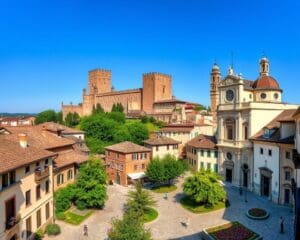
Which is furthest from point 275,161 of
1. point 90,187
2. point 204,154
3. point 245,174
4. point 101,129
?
point 101,129

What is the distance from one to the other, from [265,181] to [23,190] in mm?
31757

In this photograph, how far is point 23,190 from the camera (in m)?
24.0

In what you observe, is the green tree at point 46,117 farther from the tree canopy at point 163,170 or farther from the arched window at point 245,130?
the arched window at point 245,130

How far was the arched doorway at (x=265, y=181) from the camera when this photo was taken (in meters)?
38.2

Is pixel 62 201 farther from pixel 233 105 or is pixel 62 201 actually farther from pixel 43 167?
pixel 233 105

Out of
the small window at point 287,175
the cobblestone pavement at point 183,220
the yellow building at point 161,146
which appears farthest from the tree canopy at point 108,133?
the small window at point 287,175

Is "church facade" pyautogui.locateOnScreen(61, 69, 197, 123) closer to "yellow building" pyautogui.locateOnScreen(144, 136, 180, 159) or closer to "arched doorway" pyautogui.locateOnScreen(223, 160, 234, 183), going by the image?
"yellow building" pyautogui.locateOnScreen(144, 136, 180, 159)

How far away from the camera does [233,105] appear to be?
153ft

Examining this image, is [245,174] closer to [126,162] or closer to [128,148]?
[126,162]

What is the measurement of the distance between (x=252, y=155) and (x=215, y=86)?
1617 inches

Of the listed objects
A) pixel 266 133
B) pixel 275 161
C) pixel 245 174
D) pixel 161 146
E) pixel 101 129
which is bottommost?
pixel 245 174

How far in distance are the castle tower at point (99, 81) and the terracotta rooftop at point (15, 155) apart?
107002 millimetres

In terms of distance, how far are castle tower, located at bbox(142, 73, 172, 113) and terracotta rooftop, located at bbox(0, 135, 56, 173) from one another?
255 feet

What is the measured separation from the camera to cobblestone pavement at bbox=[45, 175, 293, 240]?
28.2 meters
